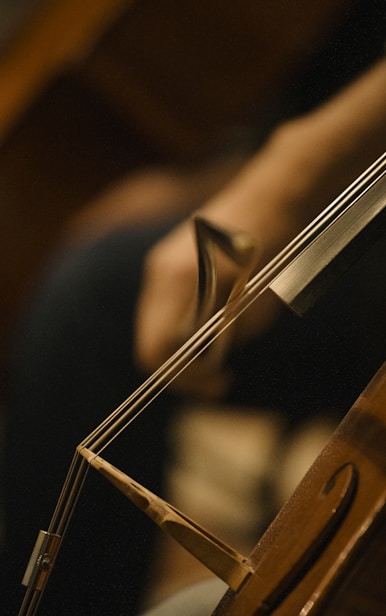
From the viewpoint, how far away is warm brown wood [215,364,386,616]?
1.20ft

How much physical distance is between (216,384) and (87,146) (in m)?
0.38

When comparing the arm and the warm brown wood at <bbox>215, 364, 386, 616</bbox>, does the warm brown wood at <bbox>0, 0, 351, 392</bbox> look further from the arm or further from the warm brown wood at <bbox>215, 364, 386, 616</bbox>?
the warm brown wood at <bbox>215, 364, 386, 616</bbox>

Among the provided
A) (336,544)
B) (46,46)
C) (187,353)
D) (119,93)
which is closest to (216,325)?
(187,353)

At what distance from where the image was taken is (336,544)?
38 centimetres

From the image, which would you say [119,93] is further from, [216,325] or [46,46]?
[216,325]

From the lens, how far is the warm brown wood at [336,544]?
37cm

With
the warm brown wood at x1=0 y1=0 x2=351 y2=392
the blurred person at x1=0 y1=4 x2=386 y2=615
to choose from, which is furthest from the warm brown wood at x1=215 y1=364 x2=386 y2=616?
the warm brown wood at x1=0 y1=0 x2=351 y2=392

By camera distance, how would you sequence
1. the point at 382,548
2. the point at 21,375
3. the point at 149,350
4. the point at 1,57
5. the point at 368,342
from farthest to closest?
→ the point at 1,57 → the point at 21,375 → the point at 149,350 → the point at 368,342 → the point at 382,548

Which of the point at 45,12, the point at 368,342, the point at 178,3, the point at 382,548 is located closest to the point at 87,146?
the point at 178,3

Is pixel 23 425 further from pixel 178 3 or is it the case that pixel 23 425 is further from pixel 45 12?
pixel 45 12

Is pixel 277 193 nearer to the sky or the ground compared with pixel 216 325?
nearer to the sky

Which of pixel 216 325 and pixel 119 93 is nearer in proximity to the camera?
pixel 216 325

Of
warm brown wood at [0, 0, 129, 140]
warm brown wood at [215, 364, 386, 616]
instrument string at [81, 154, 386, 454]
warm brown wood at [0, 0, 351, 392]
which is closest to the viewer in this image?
warm brown wood at [215, 364, 386, 616]

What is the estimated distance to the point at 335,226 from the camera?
0.45m
